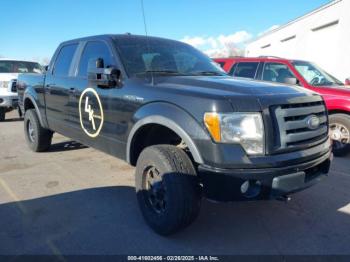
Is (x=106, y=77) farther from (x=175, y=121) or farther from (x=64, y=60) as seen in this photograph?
(x=64, y=60)

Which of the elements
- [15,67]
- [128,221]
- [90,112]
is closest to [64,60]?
[90,112]

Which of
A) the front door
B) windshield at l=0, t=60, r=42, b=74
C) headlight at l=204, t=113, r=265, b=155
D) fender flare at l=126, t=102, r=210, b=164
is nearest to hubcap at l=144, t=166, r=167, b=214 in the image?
fender flare at l=126, t=102, r=210, b=164

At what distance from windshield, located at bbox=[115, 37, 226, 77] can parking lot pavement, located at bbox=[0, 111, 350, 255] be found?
1.55m

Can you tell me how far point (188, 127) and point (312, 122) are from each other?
1145 mm

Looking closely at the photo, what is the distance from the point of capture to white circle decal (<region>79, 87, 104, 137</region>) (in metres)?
3.92

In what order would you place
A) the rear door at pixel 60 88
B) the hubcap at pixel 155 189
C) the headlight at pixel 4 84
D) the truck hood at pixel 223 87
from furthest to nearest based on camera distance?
1. the headlight at pixel 4 84
2. the rear door at pixel 60 88
3. the hubcap at pixel 155 189
4. the truck hood at pixel 223 87

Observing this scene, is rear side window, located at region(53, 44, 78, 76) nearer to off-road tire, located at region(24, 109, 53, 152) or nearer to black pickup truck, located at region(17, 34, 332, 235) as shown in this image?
black pickup truck, located at region(17, 34, 332, 235)

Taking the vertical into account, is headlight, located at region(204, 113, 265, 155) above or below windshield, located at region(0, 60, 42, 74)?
below

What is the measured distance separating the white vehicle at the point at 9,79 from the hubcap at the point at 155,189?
6.88m

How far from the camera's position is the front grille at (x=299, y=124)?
271 centimetres

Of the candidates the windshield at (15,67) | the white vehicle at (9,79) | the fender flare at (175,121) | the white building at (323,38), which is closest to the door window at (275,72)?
the fender flare at (175,121)

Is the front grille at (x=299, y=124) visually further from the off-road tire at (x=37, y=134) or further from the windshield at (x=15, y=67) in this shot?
the windshield at (x=15, y=67)

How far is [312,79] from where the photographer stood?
21.0 feet

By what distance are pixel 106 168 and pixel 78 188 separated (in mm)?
865
